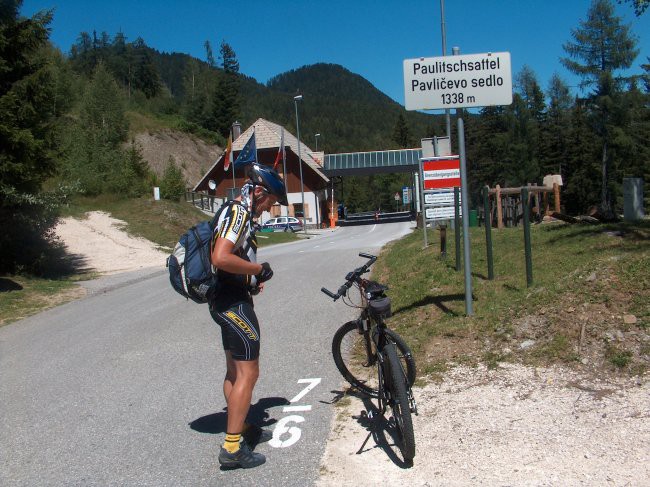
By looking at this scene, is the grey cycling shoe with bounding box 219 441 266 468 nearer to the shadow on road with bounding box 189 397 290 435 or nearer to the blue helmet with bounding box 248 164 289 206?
the shadow on road with bounding box 189 397 290 435

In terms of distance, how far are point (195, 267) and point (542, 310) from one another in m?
3.81

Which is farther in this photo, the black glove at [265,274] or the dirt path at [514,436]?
the black glove at [265,274]

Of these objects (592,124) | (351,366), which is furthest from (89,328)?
(592,124)

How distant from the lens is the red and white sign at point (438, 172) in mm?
14406

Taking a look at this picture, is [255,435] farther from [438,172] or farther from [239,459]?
[438,172]

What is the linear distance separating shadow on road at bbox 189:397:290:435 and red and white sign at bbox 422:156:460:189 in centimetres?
958

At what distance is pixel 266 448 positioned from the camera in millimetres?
4602

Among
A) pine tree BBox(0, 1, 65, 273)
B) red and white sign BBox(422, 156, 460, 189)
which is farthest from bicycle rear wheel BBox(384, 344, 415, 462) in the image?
pine tree BBox(0, 1, 65, 273)

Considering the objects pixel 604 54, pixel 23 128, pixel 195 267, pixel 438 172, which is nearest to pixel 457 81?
pixel 195 267

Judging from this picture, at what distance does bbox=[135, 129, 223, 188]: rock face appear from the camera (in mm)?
73625

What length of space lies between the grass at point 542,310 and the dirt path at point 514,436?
416mm

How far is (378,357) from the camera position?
4805mm

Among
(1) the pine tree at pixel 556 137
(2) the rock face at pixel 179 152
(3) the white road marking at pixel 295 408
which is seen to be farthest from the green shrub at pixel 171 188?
(1) the pine tree at pixel 556 137

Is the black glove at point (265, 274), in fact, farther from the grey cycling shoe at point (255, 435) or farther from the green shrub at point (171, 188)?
the green shrub at point (171, 188)
